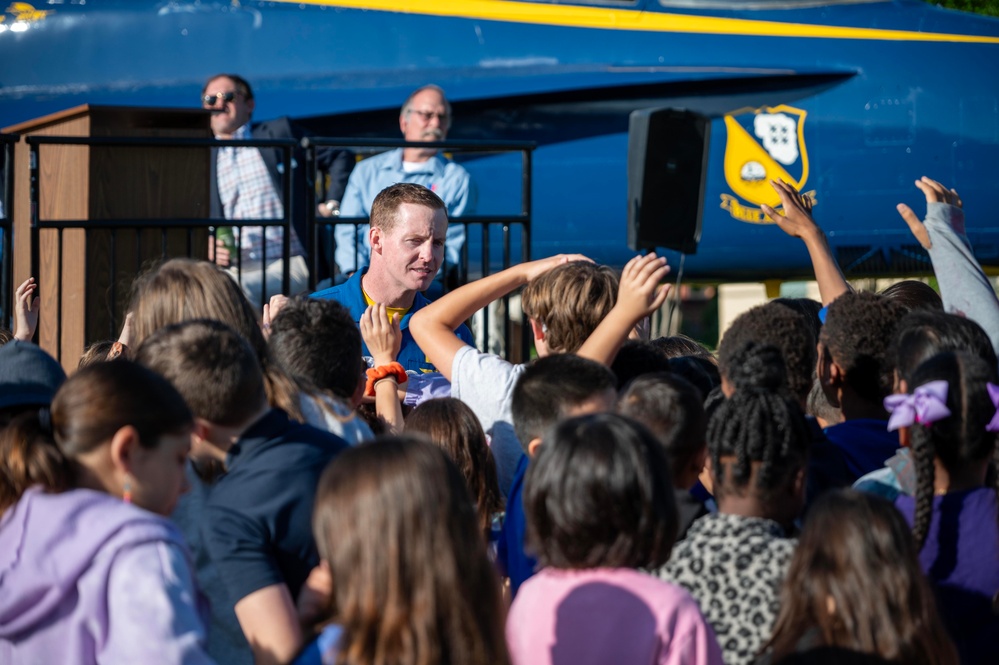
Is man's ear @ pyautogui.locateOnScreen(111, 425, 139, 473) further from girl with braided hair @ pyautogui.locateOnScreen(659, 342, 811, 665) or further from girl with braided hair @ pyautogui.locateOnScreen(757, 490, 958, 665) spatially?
girl with braided hair @ pyautogui.locateOnScreen(757, 490, 958, 665)

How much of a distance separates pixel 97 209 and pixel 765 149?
17.6 feet

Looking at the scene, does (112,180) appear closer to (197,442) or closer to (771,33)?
(197,442)

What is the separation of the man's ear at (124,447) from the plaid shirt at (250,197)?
194 inches

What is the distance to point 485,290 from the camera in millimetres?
3662

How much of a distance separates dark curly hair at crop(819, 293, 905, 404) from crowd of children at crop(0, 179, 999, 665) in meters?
0.01

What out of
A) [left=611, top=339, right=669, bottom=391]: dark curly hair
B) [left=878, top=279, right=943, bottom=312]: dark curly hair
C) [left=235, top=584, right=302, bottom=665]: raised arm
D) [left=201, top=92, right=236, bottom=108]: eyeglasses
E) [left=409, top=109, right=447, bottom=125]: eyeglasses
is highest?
[left=201, top=92, right=236, bottom=108]: eyeglasses

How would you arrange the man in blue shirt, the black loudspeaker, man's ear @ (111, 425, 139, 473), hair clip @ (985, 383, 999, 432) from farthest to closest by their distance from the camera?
the black loudspeaker → the man in blue shirt → hair clip @ (985, 383, 999, 432) → man's ear @ (111, 425, 139, 473)

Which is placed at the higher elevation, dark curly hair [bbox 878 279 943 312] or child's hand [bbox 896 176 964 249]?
child's hand [bbox 896 176 964 249]

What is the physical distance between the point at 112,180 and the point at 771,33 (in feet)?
18.3

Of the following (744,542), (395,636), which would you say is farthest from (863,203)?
(395,636)

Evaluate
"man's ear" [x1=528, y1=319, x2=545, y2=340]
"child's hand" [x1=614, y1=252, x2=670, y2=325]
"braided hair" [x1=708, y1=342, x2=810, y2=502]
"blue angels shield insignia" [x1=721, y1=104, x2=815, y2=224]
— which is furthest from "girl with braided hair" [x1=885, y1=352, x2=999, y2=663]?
"blue angels shield insignia" [x1=721, y1=104, x2=815, y2=224]

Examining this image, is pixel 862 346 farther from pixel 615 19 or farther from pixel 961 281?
pixel 615 19

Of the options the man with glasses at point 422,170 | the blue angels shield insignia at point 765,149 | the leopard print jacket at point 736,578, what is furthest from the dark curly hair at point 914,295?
the blue angels shield insignia at point 765,149

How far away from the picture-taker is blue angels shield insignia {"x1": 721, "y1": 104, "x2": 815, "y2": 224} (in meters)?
9.05
